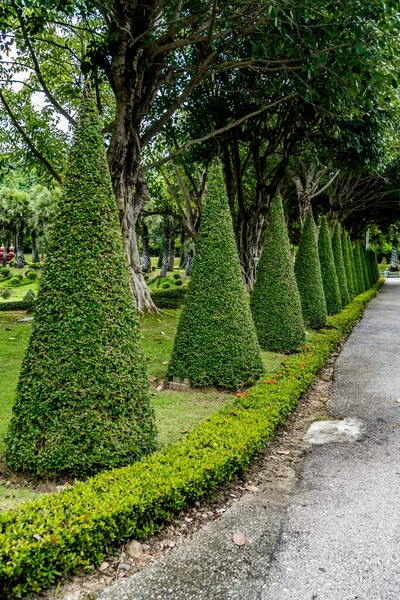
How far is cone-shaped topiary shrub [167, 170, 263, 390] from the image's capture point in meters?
6.93

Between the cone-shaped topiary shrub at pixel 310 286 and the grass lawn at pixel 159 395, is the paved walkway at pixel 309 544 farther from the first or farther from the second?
the cone-shaped topiary shrub at pixel 310 286

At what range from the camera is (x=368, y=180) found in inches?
969

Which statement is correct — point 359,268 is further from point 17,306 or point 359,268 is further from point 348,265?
point 17,306

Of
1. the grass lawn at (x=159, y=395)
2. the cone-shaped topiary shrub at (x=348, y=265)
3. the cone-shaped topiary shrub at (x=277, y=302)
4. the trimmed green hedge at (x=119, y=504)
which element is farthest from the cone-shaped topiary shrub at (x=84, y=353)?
the cone-shaped topiary shrub at (x=348, y=265)

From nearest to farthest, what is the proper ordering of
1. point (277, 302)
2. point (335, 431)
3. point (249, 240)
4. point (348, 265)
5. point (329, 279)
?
1. point (335, 431)
2. point (277, 302)
3. point (249, 240)
4. point (329, 279)
5. point (348, 265)

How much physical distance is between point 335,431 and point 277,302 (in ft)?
13.6

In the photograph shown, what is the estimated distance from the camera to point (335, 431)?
5.87 m

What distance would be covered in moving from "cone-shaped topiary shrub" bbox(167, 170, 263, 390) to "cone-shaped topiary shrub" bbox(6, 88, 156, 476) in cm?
264

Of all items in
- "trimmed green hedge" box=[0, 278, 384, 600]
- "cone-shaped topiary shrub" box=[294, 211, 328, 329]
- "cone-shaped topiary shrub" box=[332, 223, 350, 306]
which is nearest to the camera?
"trimmed green hedge" box=[0, 278, 384, 600]

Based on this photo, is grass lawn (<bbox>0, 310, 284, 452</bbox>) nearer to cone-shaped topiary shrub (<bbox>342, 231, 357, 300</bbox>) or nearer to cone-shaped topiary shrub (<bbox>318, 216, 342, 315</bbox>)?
cone-shaped topiary shrub (<bbox>318, 216, 342, 315</bbox>)

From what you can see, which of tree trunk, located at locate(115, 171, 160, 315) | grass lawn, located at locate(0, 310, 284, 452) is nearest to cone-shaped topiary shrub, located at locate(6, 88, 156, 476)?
grass lawn, located at locate(0, 310, 284, 452)

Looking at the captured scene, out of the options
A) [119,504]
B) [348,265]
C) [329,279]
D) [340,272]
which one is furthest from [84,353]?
[348,265]

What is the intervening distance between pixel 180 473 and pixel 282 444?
2062 millimetres

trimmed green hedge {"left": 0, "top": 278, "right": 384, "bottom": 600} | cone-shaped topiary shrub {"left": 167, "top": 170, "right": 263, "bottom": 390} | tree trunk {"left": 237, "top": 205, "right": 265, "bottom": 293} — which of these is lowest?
trimmed green hedge {"left": 0, "top": 278, "right": 384, "bottom": 600}
